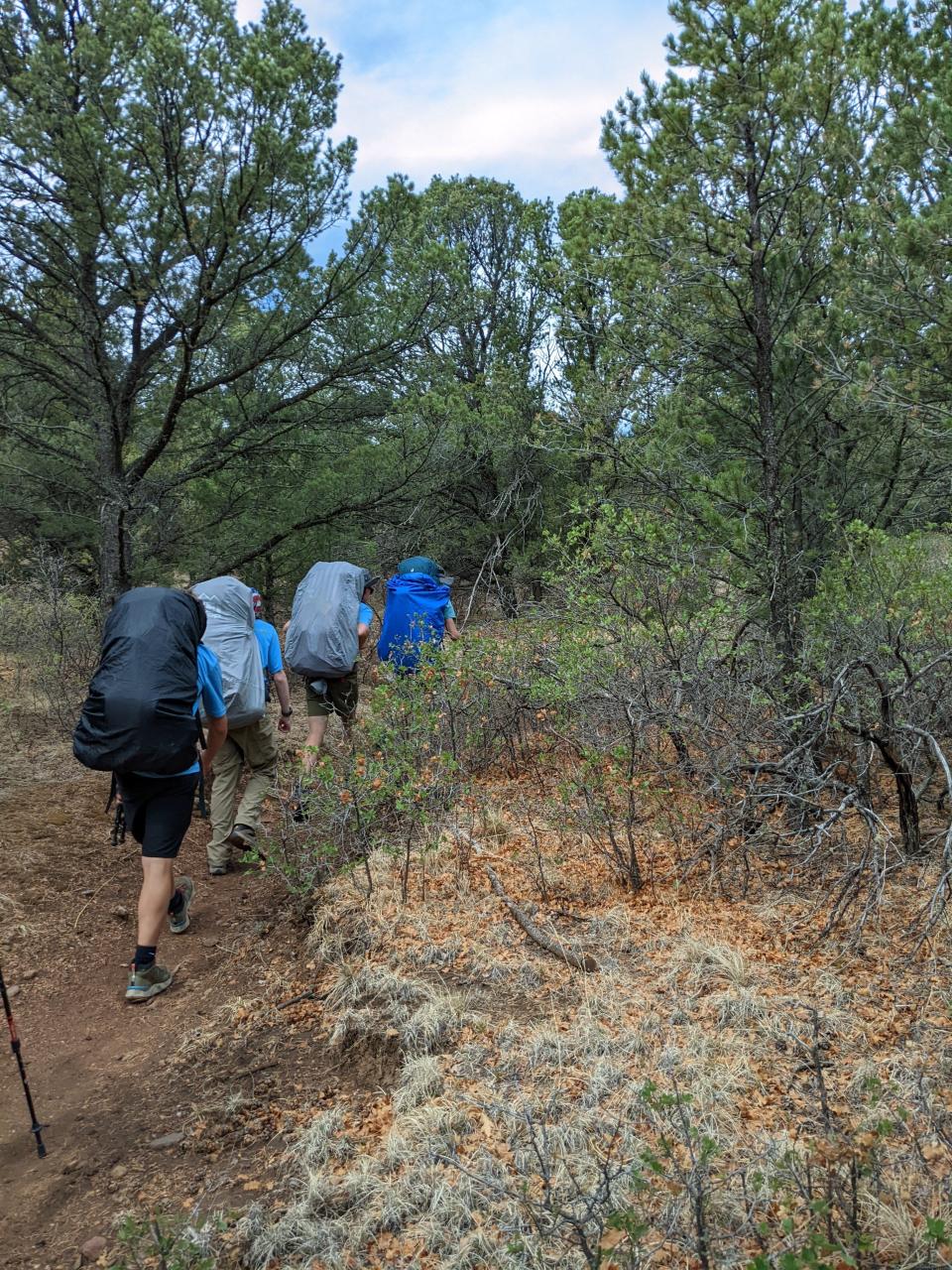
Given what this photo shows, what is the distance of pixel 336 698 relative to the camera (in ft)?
19.6

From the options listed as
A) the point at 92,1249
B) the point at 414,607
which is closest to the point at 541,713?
the point at 414,607

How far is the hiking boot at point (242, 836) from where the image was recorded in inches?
198

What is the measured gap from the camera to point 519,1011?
3150 millimetres

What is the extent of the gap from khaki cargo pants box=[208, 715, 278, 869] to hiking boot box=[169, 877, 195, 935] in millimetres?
622

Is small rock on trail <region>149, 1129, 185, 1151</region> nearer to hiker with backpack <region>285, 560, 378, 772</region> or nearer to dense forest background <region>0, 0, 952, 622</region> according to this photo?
hiker with backpack <region>285, 560, 378, 772</region>

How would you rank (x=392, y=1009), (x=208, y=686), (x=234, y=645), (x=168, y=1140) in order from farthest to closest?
(x=234, y=645) → (x=208, y=686) → (x=392, y=1009) → (x=168, y=1140)

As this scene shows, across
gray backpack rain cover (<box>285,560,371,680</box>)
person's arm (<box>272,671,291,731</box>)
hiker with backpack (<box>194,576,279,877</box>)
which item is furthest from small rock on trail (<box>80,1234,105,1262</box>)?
gray backpack rain cover (<box>285,560,371,680</box>)

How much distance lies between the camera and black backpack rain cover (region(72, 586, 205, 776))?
3.50 metres

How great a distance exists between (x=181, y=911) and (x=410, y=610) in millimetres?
2598

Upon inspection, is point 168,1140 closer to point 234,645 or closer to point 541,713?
point 234,645

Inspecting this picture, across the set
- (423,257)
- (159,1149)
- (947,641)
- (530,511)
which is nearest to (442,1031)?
(159,1149)

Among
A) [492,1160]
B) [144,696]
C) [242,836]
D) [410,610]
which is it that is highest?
[410,610]

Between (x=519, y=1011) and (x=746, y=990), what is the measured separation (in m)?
0.82

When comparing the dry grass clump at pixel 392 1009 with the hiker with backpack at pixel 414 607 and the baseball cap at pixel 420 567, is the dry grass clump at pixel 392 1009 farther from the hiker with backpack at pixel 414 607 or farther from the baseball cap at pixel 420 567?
the baseball cap at pixel 420 567
